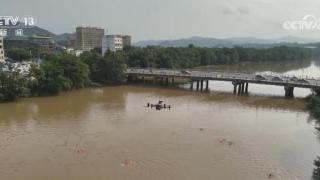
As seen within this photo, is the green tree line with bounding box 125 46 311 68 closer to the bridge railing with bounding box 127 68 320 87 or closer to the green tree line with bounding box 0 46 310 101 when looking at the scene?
the green tree line with bounding box 0 46 310 101

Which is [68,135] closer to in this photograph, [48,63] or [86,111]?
[86,111]

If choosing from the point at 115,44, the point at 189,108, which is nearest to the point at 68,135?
the point at 189,108

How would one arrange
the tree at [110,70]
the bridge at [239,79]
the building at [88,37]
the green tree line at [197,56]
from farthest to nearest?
the building at [88,37], the green tree line at [197,56], the tree at [110,70], the bridge at [239,79]

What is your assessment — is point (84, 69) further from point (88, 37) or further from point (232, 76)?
point (88, 37)

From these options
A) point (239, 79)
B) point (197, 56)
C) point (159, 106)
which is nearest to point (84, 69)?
point (159, 106)

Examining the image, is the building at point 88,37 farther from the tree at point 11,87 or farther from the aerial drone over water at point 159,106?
the aerial drone over water at point 159,106

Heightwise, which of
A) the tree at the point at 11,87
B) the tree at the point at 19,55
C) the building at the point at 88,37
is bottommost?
the tree at the point at 11,87

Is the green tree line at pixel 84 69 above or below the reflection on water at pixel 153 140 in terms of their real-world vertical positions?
above

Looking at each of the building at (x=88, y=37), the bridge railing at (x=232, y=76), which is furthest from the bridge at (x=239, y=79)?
the building at (x=88, y=37)
